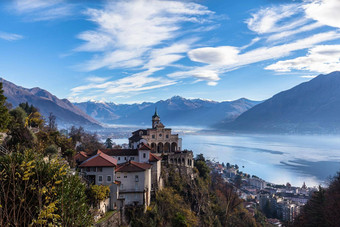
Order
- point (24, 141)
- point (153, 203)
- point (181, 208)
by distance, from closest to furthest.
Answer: point (24, 141), point (153, 203), point (181, 208)

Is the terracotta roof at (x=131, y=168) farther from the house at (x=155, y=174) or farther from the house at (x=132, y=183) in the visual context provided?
the house at (x=155, y=174)

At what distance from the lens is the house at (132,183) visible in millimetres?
19578

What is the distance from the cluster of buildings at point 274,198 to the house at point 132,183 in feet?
107

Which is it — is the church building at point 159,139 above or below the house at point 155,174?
above

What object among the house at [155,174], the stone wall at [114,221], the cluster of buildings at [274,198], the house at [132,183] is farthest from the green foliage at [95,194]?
the cluster of buildings at [274,198]

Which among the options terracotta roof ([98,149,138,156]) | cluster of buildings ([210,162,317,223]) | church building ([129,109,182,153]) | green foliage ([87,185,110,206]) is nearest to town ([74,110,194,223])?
green foliage ([87,185,110,206])

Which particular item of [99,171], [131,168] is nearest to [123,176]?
[131,168]

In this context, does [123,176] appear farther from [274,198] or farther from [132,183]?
[274,198]

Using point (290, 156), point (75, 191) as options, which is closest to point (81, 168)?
point (75, 191)

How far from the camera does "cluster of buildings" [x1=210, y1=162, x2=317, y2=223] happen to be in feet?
168

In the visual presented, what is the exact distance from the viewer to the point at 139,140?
33.3 metres

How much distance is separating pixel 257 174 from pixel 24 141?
259 feet

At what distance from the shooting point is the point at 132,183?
65.3 ft

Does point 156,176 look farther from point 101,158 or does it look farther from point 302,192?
point 302,192
